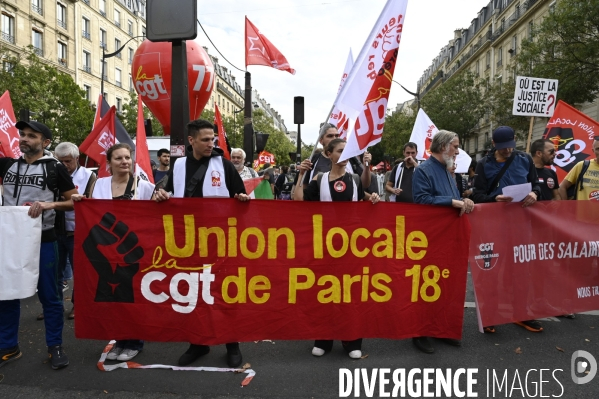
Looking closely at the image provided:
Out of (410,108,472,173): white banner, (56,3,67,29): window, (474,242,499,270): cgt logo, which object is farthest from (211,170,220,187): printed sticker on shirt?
(56,3,67,29): window

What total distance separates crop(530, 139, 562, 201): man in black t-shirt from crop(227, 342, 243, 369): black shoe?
396 centimetres

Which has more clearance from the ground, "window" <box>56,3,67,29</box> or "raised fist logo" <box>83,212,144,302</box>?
"window" <box>56,3,67,29</box>

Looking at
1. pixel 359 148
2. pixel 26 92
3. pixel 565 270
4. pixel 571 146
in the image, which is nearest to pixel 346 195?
pixel 359 148

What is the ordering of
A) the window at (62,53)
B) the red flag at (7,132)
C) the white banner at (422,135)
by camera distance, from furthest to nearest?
the window at (62,53) → the white banner at (422,135) → the red flag at (7,132)

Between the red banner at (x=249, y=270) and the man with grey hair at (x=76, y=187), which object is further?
the man with grey hair at (x=76, y=187)

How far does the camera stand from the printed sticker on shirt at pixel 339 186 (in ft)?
13.3

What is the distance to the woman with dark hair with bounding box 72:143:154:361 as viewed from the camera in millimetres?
4008

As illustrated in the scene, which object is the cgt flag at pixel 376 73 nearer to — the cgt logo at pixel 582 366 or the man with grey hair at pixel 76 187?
the cgt logo at pixel 582 366

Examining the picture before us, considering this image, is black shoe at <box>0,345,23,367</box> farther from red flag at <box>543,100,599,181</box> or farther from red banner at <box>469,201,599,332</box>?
red flag at <box>543,100,599,181</box>

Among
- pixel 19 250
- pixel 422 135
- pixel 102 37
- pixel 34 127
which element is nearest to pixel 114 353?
pixel 19 250

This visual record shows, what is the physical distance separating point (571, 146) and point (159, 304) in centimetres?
646

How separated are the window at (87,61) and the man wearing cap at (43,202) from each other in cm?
4339

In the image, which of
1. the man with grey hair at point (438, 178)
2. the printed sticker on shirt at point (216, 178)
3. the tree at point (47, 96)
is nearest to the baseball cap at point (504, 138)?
the man with grey hair at point (438, 178)

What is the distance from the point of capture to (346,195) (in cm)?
408
